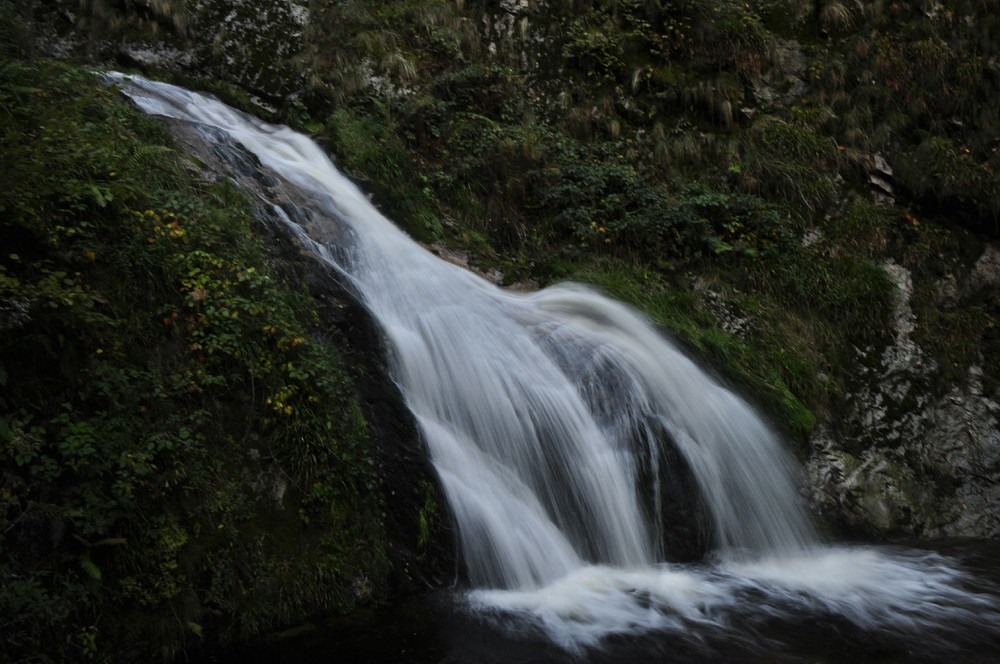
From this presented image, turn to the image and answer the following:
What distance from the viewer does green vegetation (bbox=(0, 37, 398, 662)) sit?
3260 mm

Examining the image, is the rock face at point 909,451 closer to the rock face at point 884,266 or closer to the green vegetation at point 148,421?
the rock face at point 884,266

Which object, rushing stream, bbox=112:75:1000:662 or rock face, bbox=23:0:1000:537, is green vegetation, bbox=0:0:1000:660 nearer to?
rock face, bbox=23:0:1000:537

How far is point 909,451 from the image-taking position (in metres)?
7.11

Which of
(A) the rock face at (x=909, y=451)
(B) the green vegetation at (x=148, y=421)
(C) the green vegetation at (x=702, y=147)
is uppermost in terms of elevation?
(C) the green vegetation at (x=702, y=147)

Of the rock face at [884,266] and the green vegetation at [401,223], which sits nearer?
the green vegetation at [401,223]

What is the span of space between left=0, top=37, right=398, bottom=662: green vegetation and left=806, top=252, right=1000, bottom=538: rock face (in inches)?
182

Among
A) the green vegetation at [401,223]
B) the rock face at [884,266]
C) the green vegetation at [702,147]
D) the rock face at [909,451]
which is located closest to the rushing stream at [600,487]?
the rock face at [909,451]

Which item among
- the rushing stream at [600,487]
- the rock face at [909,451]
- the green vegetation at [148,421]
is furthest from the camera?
the rock face at [909,451]

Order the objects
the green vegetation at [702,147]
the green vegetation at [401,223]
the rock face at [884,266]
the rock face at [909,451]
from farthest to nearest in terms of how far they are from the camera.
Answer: the green vegetation at [702,147], the rock face at [884,266], the rock face at [909,451], the green vegetation at [401,223]

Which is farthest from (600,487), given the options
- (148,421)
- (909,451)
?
(909,451)

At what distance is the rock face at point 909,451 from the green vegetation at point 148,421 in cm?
462

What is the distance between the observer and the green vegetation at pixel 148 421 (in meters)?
3.26

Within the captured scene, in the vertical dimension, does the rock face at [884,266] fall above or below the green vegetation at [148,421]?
above

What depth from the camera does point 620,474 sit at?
17.9 feet
